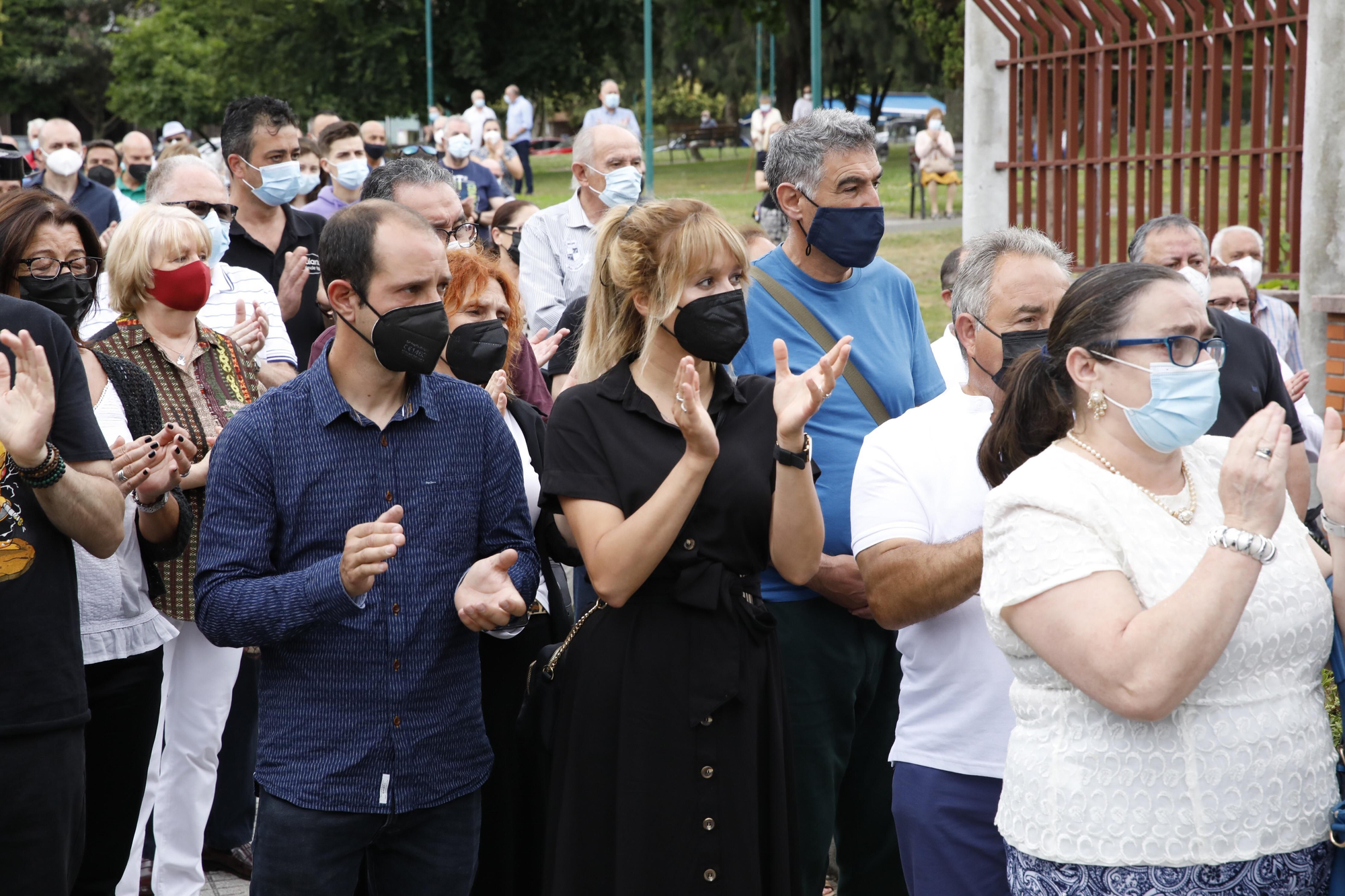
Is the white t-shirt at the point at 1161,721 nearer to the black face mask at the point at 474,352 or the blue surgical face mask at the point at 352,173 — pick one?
the black face mask at the point at 474,352

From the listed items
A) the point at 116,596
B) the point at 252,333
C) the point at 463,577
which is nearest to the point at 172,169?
the point at 252,333

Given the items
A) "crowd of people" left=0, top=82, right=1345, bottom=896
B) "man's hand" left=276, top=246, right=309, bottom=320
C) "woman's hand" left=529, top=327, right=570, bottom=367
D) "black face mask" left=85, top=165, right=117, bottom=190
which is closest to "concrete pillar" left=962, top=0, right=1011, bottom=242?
"man's hand" left=276, top=246, right=309, bottom=320

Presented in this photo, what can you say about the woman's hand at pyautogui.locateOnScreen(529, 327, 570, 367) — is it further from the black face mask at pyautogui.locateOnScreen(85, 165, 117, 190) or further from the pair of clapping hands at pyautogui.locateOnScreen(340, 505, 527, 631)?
the black face mask at pyautogui.locateOnScreen(85, 165, 117, 190)

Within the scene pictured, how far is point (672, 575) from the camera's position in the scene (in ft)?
10.3

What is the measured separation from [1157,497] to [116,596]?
Answer: 265cm

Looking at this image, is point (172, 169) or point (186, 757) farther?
point (172, 169)

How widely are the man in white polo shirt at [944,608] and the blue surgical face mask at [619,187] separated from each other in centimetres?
322

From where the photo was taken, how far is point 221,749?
16.0 feet

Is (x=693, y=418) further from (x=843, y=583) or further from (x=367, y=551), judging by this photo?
(x=843, y=583)

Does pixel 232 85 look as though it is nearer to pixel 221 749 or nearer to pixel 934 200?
pixel 934 200

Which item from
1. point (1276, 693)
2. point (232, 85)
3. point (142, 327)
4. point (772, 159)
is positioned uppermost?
point (232, 85)

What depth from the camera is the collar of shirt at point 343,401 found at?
301 centimetres

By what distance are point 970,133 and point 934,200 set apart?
39.7 ft

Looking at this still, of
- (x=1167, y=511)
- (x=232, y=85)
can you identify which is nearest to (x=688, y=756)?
(x=1167, y=511)
